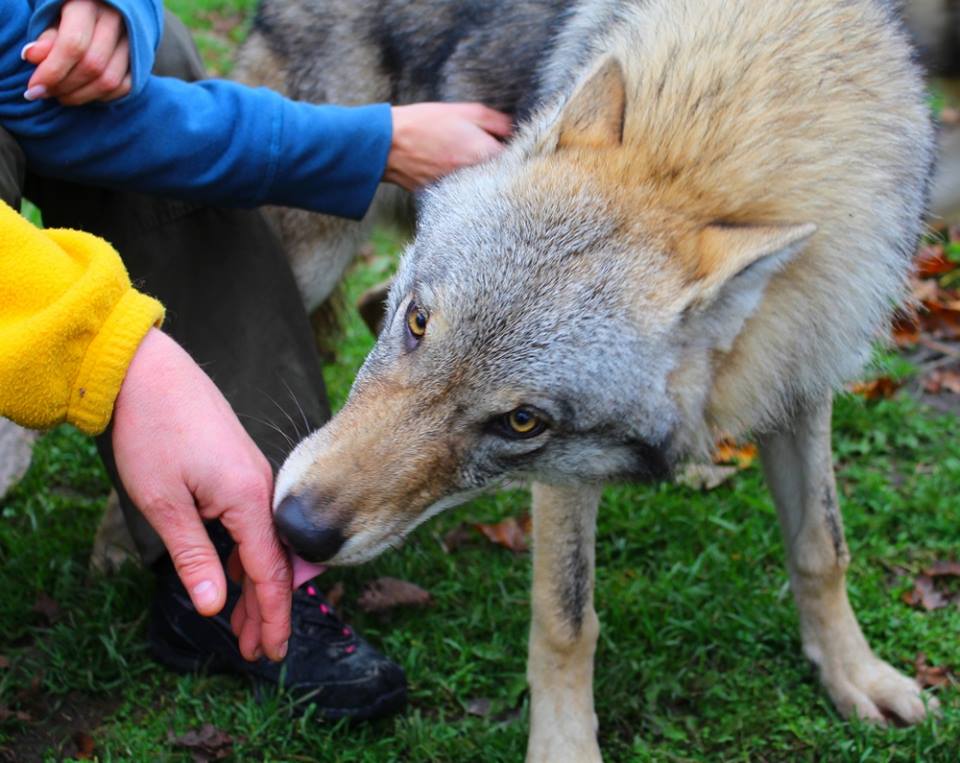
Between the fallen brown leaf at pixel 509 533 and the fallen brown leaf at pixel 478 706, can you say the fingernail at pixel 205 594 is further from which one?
the fallen brown leaf at pixel 509 533

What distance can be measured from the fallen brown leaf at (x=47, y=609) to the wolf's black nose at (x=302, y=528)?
4.83 ft

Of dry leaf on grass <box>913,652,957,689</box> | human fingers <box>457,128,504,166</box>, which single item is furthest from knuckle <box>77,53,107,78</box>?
dry leaf on grass <box>913,652,957,689</box>

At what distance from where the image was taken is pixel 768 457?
127 inches

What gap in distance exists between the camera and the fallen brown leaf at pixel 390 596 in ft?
11.0

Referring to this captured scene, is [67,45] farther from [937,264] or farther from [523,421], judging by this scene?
[937,264]

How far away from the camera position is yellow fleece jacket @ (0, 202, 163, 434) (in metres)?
1.93

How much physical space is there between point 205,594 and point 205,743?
1043mm

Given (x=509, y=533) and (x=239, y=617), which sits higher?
(x=239, y=617)

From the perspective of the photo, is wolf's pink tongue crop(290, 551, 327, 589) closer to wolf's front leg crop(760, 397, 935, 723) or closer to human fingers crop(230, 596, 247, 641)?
human fingers crop(230, 596, 247, 641)

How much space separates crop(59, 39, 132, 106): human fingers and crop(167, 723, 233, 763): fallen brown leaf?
5.32 ft

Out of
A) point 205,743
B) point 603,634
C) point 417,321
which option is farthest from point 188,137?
point 603,634

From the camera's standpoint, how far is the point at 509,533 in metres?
3.76

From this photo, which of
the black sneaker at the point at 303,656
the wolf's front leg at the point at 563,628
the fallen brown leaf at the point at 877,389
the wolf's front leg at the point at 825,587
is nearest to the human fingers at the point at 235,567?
the black sneaker at the point at 303,656

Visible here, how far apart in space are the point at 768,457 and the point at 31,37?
2263mm
